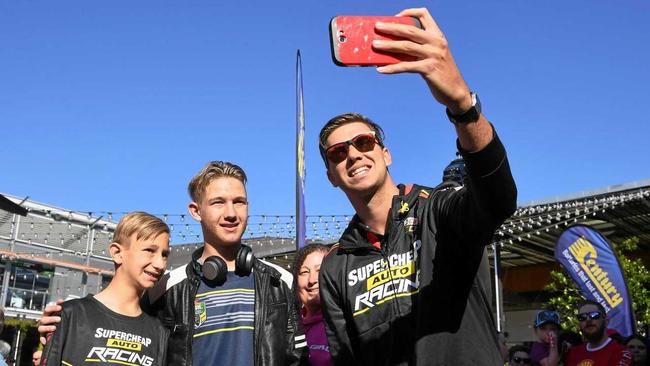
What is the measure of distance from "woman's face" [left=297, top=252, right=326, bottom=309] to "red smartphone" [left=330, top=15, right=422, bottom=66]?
2788 millimetres

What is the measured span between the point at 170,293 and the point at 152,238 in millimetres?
369

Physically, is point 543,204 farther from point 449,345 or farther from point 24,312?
point 24,312

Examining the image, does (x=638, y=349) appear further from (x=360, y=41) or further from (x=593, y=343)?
(x=360, y=41)

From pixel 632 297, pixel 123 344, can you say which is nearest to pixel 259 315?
pixel 123 344

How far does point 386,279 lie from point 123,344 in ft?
5.97

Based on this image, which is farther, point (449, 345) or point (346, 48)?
→ point (449, 345)

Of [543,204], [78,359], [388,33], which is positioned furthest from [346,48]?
[543,204]

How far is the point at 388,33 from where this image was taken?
1.62m

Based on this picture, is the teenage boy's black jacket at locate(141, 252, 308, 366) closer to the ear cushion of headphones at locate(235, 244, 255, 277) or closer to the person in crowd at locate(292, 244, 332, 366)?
the ear cushion of headphones at locate(235, 244, 255, 277)

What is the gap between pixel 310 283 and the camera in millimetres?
4320

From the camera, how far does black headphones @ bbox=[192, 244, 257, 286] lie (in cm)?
336

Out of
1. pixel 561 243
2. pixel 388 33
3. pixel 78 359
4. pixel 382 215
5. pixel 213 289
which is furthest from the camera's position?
pixel 561 243

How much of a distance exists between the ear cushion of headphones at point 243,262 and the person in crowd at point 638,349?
18.1 ft

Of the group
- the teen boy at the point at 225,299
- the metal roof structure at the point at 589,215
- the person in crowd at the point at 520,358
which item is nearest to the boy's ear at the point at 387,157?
the teen boy at the point at 225,299
